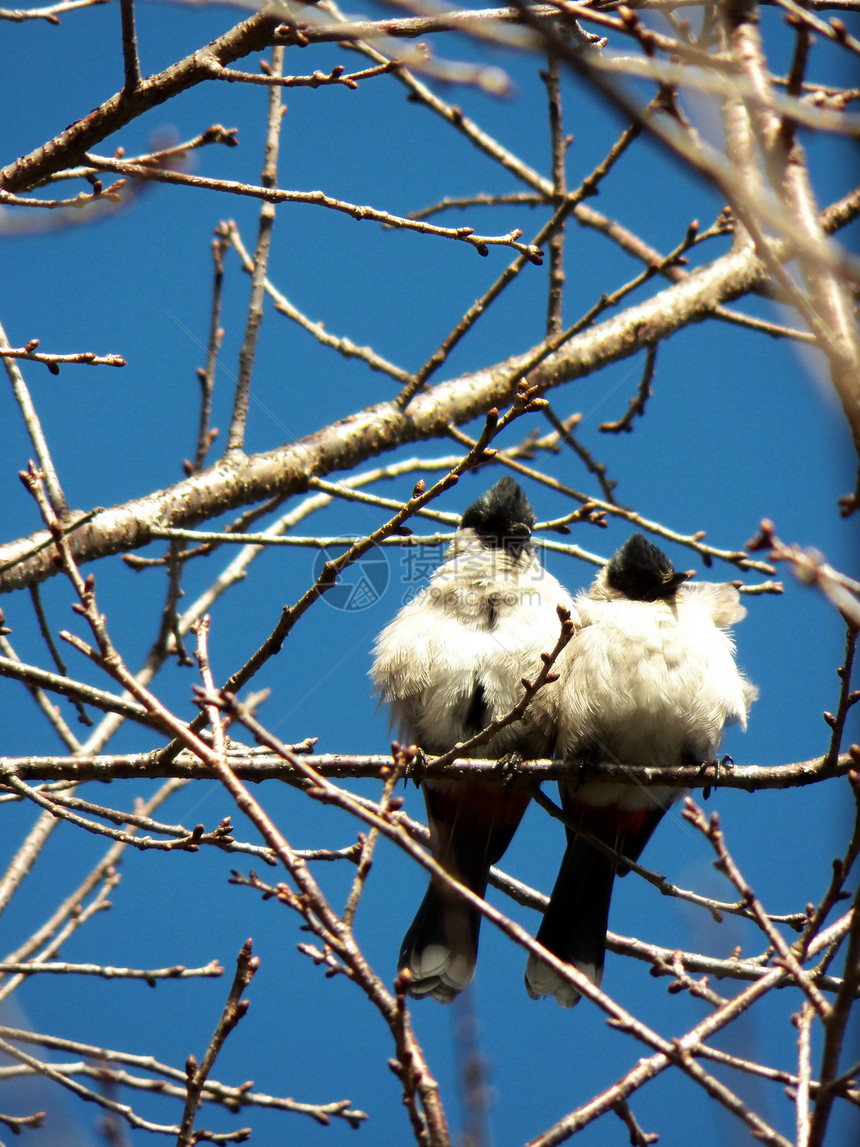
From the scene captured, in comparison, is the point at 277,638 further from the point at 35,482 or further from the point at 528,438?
the point at 528,438

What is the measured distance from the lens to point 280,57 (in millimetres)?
5156

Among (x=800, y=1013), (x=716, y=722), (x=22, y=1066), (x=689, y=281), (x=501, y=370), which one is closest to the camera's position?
→ (x=800, y=1013)

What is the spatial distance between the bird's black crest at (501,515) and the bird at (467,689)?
4.8 inches

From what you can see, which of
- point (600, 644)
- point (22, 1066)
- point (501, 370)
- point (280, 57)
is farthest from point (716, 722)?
point (280, 57)

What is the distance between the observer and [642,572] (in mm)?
5273

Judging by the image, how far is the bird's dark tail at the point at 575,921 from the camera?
4613 millimetres

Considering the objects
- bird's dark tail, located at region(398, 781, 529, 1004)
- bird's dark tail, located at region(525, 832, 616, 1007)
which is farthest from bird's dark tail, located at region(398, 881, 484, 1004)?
bird's dark tail, located at region(525, 832, 616, 1007)

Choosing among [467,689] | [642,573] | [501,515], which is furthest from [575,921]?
[501,515]

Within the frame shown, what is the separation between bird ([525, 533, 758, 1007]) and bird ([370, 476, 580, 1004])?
0.23m

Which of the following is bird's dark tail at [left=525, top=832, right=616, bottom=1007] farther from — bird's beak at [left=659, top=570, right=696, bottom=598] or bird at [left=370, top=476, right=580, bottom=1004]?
bird's beak at [left=659, top=570, right=696, bottom=598]

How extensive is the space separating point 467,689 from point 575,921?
1159mm

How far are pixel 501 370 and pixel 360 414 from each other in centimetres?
81

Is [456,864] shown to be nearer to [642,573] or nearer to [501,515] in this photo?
[642,573]

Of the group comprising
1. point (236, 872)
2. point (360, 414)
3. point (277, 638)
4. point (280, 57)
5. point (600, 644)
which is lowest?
point (236, 872)
